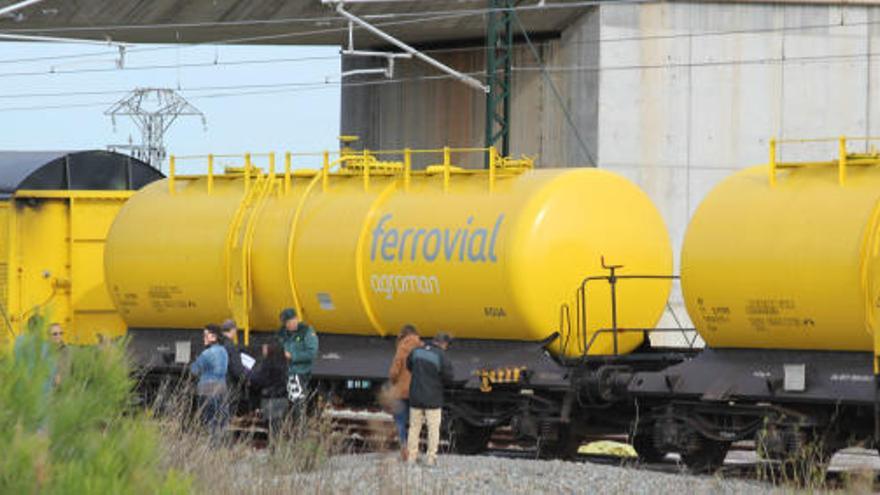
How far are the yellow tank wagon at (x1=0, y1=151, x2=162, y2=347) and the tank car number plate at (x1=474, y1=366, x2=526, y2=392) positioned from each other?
6159mm

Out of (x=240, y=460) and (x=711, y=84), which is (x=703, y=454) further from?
(x=711, y=84)

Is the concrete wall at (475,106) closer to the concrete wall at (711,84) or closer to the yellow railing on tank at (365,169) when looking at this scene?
the concrete wall at (711,84)

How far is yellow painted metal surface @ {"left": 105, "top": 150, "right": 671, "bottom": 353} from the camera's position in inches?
725

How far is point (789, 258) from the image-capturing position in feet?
53.4

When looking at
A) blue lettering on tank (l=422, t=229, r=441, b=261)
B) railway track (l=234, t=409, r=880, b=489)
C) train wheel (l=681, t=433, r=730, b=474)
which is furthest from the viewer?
blue lettering on tank (l=422, t=229, r=441, b=261)

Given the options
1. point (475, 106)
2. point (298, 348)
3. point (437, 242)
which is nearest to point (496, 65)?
point (475, 106)

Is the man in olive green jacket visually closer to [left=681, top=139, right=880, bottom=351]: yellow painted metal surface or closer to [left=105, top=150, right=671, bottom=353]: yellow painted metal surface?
[left=105, top=150, right=671, bottom=353]: yellow painted metal surface

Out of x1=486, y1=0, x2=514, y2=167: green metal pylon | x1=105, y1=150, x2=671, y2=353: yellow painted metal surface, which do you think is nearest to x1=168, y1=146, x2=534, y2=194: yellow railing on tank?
x1=105, y1=150, x2=671, y2=353: yellow painted metal surface

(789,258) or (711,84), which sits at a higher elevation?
(711,84)

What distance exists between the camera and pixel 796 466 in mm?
16406

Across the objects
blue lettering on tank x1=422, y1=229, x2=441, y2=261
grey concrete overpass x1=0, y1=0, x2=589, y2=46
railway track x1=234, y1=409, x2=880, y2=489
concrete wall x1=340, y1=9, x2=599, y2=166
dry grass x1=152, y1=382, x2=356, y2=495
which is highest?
grey concrete overpass x1=0, y1=0, x2=589, y2=46

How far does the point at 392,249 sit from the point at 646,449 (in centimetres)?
348

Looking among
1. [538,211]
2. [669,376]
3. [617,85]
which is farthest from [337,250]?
[617,85]

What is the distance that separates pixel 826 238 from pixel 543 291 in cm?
334
